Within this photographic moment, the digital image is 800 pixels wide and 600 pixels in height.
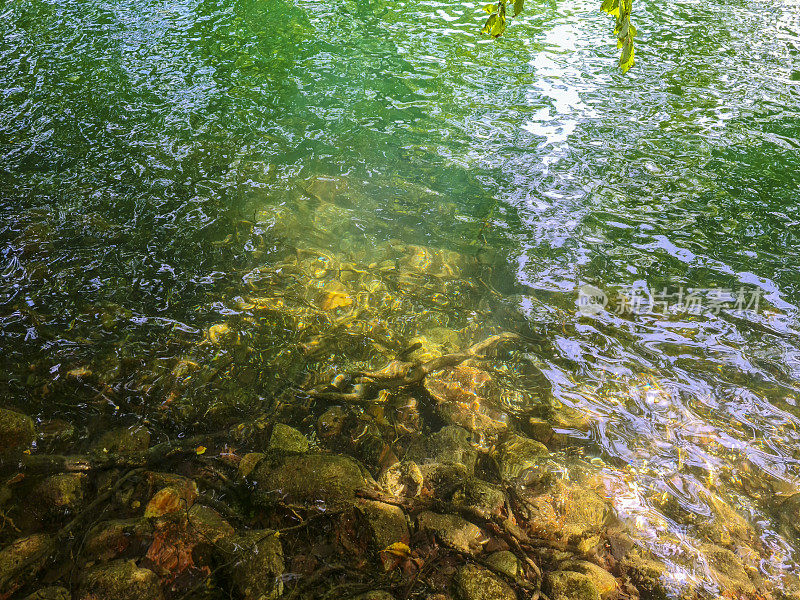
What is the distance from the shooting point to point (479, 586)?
110 inches

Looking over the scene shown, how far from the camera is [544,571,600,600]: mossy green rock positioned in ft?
9.19

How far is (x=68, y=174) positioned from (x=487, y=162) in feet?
16.6

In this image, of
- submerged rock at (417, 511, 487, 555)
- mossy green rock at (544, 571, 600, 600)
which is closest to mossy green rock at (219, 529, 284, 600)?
submerged rock at (417, 511, 487, 555)

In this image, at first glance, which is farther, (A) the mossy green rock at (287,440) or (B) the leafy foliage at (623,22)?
(A) the mossy green rock at (287,440)

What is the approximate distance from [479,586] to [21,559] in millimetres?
2445

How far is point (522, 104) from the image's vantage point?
7.81 meters

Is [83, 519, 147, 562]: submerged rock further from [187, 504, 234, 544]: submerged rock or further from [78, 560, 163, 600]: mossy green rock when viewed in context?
[187, 504, 234, 544]: submerged rock

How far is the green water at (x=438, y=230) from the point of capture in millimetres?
3781

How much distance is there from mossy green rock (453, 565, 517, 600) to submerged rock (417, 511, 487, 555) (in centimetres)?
16

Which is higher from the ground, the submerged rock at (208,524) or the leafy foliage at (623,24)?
the leafy foliage at (623,24)

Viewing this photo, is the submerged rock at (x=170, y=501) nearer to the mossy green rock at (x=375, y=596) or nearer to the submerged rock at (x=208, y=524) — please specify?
the submerged rock at (x=208, y=524)

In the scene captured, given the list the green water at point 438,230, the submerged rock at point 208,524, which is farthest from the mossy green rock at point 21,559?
the green water at point 438,230

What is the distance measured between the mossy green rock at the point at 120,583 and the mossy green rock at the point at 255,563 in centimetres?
37

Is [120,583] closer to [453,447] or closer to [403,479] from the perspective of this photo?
[403,479]
